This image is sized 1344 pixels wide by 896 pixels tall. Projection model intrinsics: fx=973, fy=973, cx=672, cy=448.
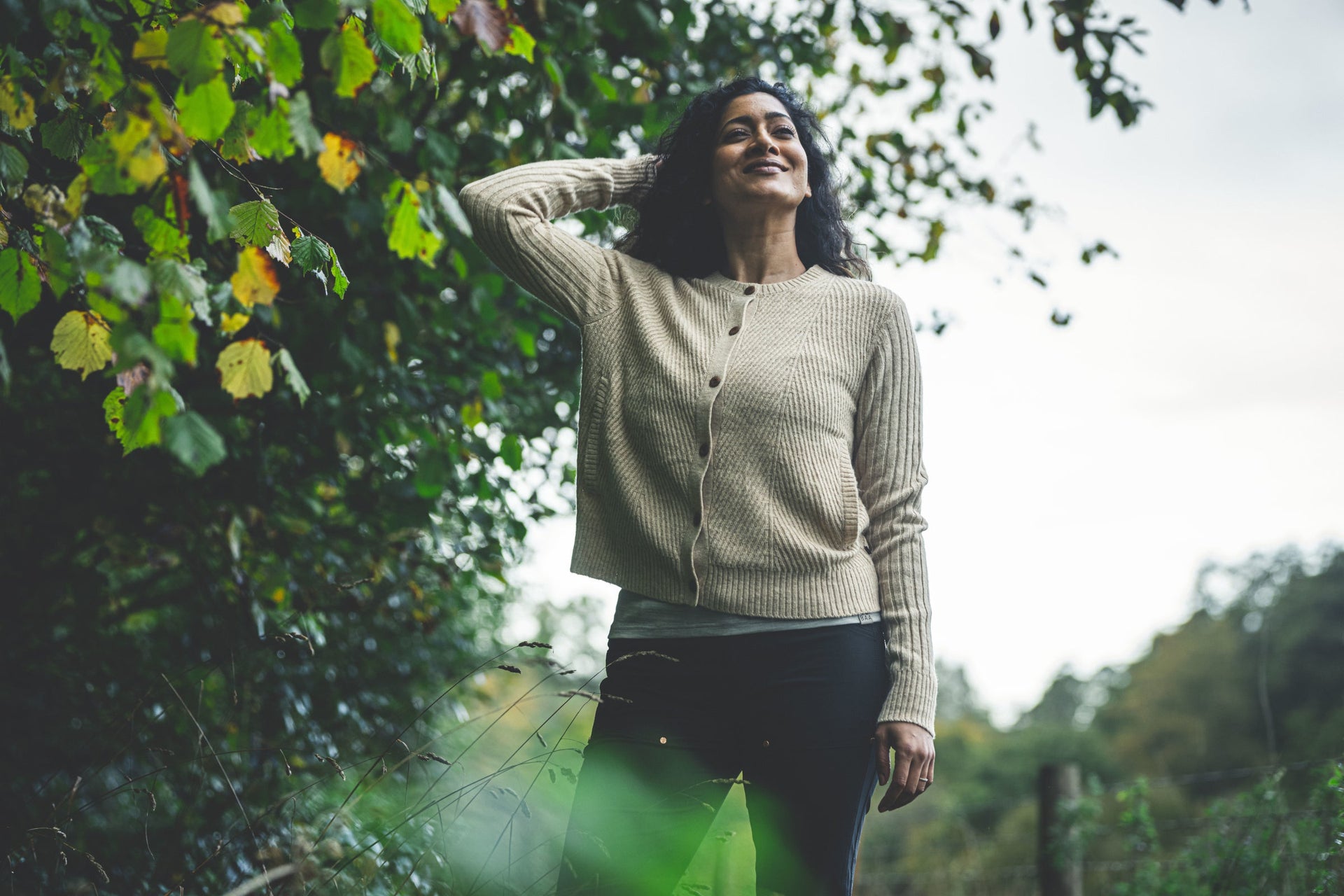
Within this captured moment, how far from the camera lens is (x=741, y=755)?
1607 mm

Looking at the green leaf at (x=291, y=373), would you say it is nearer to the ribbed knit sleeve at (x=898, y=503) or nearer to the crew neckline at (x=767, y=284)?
the crew neckline at (x=767, y=284)

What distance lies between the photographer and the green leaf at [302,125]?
109 cm

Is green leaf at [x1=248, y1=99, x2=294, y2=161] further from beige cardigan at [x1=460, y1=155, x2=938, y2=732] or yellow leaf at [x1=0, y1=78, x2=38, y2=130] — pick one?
beige cardigan at [x1=460, y1=155, x2=938, y2=732]

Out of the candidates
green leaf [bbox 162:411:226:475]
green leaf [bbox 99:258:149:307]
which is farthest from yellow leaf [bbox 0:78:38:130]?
green leaf [bbox 162:411:226:475]

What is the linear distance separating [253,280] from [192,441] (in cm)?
39

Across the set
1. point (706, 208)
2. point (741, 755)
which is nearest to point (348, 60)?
point (706, 208)

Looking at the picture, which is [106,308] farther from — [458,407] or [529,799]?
[458,407]

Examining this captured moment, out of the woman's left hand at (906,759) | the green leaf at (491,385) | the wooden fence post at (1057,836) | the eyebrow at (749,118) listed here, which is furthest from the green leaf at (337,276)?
the wooden fence post at (1057,836)

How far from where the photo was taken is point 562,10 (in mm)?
2828

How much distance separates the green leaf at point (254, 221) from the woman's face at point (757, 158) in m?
0.91

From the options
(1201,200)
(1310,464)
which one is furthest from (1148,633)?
(1201,200)

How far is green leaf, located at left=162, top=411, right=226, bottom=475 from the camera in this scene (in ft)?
2.77

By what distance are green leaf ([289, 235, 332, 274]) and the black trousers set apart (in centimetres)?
79

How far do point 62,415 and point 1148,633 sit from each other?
34.3 meters
